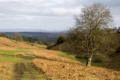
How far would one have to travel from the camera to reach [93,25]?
29391 millimetres

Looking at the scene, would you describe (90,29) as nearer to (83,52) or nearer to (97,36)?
(97,36)

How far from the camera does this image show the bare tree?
29.1 m

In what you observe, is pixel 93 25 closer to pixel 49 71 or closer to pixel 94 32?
pixel 94 32

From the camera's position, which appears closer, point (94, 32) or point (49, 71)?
point (49, 71)

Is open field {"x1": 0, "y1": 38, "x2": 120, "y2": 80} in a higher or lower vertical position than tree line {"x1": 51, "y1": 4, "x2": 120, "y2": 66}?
lower

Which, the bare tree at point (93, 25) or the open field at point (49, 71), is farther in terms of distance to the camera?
the bare tree at point (93, 25)

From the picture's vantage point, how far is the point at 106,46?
1157 inches

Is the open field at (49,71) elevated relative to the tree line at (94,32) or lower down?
lower down

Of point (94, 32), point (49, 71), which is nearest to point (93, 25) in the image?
point (94, 32)

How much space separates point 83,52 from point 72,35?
394 centimetres

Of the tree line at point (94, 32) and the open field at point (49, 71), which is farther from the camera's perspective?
the tree line at point (94, 32)

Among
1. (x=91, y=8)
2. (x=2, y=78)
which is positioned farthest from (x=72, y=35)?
(x=2, y=78)

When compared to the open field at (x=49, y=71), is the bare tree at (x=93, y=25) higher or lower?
higher

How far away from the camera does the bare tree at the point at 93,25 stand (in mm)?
29109
